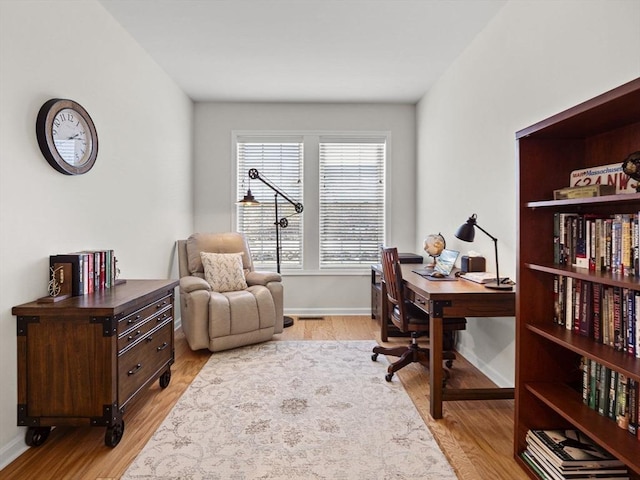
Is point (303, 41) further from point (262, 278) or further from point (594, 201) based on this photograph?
point (594, 201)

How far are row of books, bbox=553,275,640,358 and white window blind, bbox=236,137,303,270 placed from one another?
3.42 meters

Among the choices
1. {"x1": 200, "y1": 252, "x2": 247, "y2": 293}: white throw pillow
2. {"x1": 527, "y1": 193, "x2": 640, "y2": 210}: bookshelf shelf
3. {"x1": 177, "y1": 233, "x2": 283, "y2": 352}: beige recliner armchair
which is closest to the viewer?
{"x1": 527, "y1": 193, "x2": 640, "y2": 210}: bookshelf shelf

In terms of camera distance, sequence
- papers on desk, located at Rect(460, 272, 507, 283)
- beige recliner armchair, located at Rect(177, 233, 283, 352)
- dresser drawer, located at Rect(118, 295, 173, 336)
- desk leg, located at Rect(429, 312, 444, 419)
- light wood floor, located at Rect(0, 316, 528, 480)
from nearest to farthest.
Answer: light wood floor, located at Rect(0, 316, 528, 480) → dresser drawer, located at Rect(118, 295, 173, 336) → desk leg, located at Rect(429, 312, 444, 419) → papers on desk, located at Rect(460, 272, 507, 283) → beige recliner armchair, located at Rect(177, 233, 283, 352)

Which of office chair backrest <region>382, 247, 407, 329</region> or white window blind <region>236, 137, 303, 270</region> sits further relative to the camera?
white window blind <region>236, 137, 303, 270</region>

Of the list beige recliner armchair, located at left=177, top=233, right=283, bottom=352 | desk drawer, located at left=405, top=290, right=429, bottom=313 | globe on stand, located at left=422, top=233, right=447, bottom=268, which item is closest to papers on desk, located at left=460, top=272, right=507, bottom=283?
desk drawer, located at left=405, top=290, right=429, bottom=313

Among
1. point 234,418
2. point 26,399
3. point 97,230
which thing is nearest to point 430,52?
point 97,230

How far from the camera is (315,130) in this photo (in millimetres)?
4758

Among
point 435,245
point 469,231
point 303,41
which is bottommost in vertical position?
point 435,245

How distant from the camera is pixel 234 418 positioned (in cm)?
227

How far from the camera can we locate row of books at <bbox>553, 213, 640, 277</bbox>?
1399mm

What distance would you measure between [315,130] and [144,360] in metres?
3.43

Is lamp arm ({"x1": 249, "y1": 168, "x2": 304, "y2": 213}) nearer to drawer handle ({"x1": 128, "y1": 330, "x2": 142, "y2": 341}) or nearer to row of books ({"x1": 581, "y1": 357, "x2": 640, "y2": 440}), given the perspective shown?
drawer handle ({"x1": 128, "y1": 330, "x2": 142, "y2": 341})

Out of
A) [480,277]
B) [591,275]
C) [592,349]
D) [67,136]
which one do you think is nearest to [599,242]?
[591,275]

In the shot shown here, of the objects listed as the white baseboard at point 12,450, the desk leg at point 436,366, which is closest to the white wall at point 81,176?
the white baseboard at point 12,450
